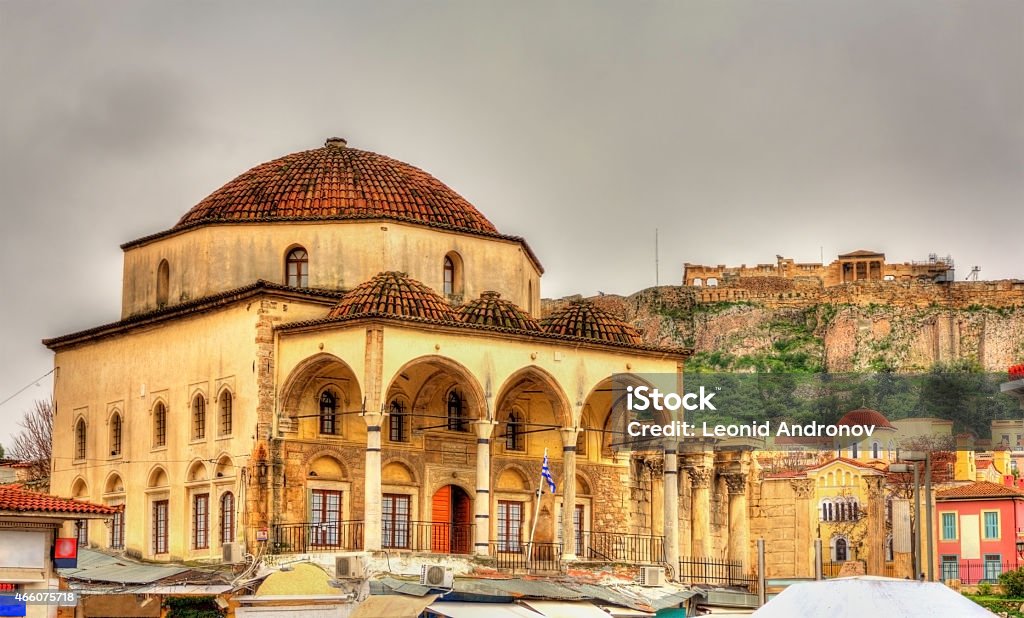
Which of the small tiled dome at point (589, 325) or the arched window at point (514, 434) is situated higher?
the small tiled dome at point (589, 325)

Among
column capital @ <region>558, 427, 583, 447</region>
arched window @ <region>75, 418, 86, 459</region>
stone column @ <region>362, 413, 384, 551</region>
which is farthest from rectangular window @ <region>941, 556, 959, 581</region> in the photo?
stone column @ <region>362, 413, 384, 551</region>

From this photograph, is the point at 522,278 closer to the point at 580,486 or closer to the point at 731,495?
the point at 580,486

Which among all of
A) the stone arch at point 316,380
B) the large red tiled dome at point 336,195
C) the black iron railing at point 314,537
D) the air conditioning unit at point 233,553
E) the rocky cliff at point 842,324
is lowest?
the air conditioning unit at point 233,553

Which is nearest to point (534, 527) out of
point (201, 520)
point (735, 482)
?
point (201, 520)

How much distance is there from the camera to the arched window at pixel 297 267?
140 ft

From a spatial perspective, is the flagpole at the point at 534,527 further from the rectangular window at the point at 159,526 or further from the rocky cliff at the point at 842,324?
the rocky cliff at the point at 842,324

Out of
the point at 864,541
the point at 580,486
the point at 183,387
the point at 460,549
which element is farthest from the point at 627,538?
the point at 864,541

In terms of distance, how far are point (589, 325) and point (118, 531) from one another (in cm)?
1143

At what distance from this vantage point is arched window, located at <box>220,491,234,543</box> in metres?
39.6

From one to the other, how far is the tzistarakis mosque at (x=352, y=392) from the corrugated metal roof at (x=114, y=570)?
79 cm

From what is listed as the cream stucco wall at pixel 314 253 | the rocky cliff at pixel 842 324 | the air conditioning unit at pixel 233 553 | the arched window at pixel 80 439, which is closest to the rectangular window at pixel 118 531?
the arched window at pixel 80 439

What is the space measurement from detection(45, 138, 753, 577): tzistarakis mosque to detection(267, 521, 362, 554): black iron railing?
5cm

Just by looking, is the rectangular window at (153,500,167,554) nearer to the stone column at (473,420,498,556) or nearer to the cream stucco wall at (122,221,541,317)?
the cream stucco wall at (122,221,541,317)

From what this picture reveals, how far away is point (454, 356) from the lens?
39.6 metres
